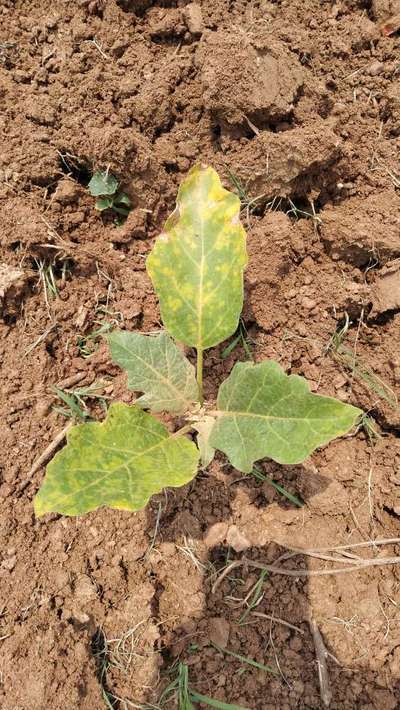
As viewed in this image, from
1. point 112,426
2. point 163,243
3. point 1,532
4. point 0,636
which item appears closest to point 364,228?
point 163,243

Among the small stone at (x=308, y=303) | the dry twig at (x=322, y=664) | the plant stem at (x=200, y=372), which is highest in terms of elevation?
the small stone at (x=308, y=303)

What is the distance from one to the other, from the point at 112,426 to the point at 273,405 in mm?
423

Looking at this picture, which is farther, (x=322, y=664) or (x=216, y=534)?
(x=216, y=534)

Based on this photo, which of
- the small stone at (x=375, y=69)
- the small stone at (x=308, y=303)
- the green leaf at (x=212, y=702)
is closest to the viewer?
the green leaf at (x=212, y=702)

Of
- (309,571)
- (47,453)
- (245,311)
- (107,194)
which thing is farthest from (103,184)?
(309,571)

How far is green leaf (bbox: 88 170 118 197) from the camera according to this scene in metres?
1.82

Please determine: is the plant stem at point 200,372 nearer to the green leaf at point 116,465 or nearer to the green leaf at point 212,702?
the green leaf at point 116,465

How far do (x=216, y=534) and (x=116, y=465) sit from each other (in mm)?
457

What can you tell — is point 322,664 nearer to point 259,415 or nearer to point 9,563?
point 259,415

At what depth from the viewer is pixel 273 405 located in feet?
4.47

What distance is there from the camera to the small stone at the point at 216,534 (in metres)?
1.57

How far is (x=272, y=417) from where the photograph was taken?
1.37 m

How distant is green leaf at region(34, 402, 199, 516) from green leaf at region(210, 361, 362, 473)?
0.13 metres

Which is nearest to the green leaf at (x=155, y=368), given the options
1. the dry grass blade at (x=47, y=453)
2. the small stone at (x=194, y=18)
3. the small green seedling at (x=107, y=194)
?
the dry grass blade at (x=47, y=453)
